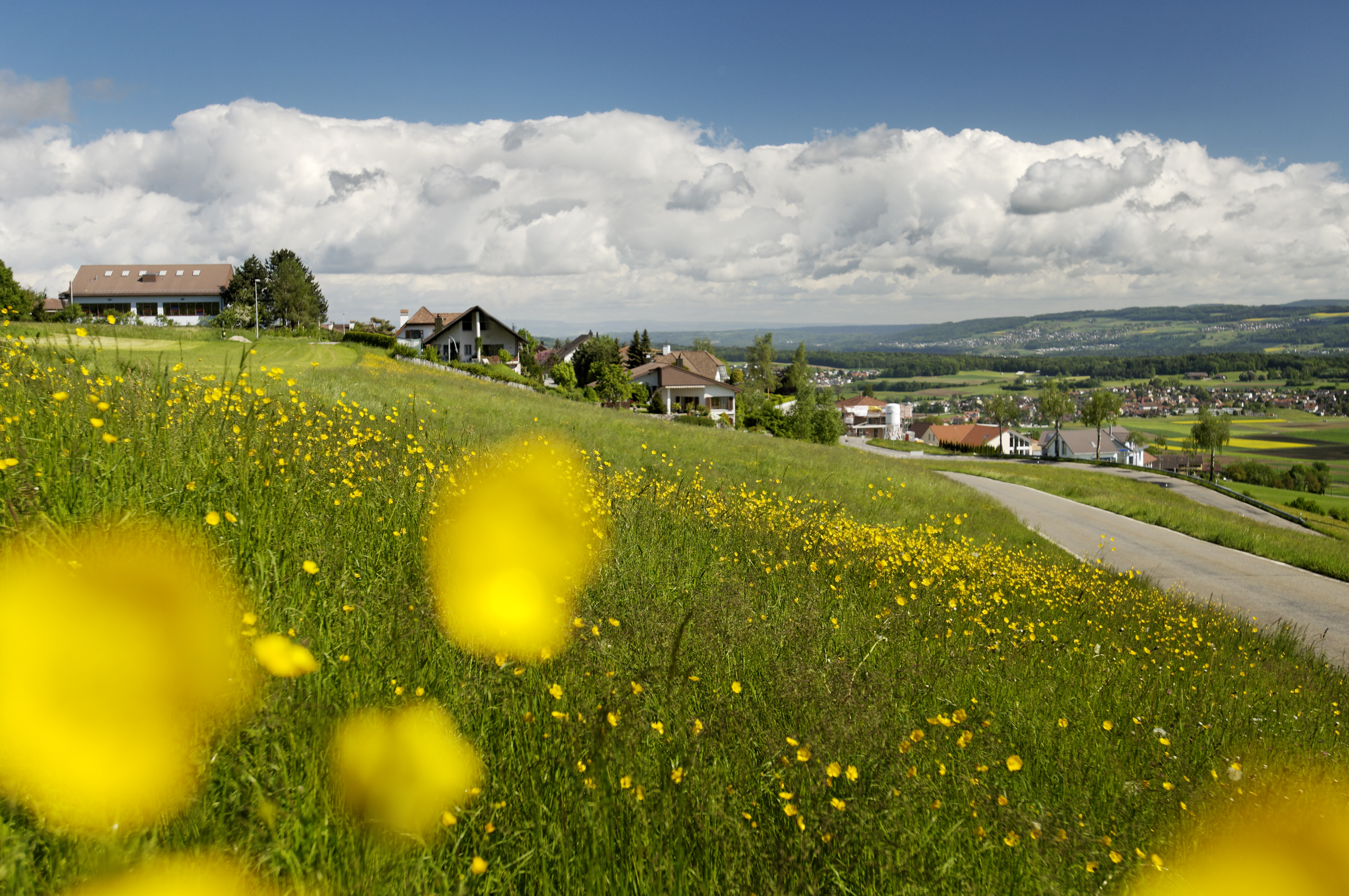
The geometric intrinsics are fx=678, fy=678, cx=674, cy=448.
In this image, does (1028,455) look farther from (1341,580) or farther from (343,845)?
(343,845)

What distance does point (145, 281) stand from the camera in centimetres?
8494

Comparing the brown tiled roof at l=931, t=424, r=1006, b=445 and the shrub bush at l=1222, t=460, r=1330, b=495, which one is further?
the brown tiled roof at l=931, t=424, r=1006, b=445

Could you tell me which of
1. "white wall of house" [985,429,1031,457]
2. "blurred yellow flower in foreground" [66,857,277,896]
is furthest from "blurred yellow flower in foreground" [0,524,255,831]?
"white wall of house" [985,429,1031,457]

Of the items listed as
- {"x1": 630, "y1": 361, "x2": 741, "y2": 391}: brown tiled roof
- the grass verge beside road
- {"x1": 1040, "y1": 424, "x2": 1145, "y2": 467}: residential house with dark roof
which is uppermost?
{"x1": 630, "y1": 361, "x2": 741, "y2": 391}: brown tiled roof

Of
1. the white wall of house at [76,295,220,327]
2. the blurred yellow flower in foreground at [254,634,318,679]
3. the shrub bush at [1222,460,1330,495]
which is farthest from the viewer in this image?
the shrub bush at [1222,460,1330,495]

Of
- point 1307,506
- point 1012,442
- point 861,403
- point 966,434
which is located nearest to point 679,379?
point 1307,506

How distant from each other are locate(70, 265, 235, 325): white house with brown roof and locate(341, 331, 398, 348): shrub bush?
42585 mm

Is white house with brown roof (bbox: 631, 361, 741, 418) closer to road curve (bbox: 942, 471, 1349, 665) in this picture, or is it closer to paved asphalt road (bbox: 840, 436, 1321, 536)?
paved asphalt road (bbox: 840, 436, 1321, 536)

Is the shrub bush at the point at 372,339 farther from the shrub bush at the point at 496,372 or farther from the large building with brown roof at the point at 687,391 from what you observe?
the large building with brown roof at the point at 687,391

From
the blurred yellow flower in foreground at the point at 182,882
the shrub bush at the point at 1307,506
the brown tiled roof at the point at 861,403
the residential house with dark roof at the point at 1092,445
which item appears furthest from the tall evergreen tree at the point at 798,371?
the blurred yellow flower in foreground at the point at 182,882

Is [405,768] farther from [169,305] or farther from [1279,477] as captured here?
[1279,477]

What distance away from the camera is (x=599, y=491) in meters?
7.58

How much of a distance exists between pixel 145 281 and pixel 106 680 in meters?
107

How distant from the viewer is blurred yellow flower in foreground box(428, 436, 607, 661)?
3891 mm
